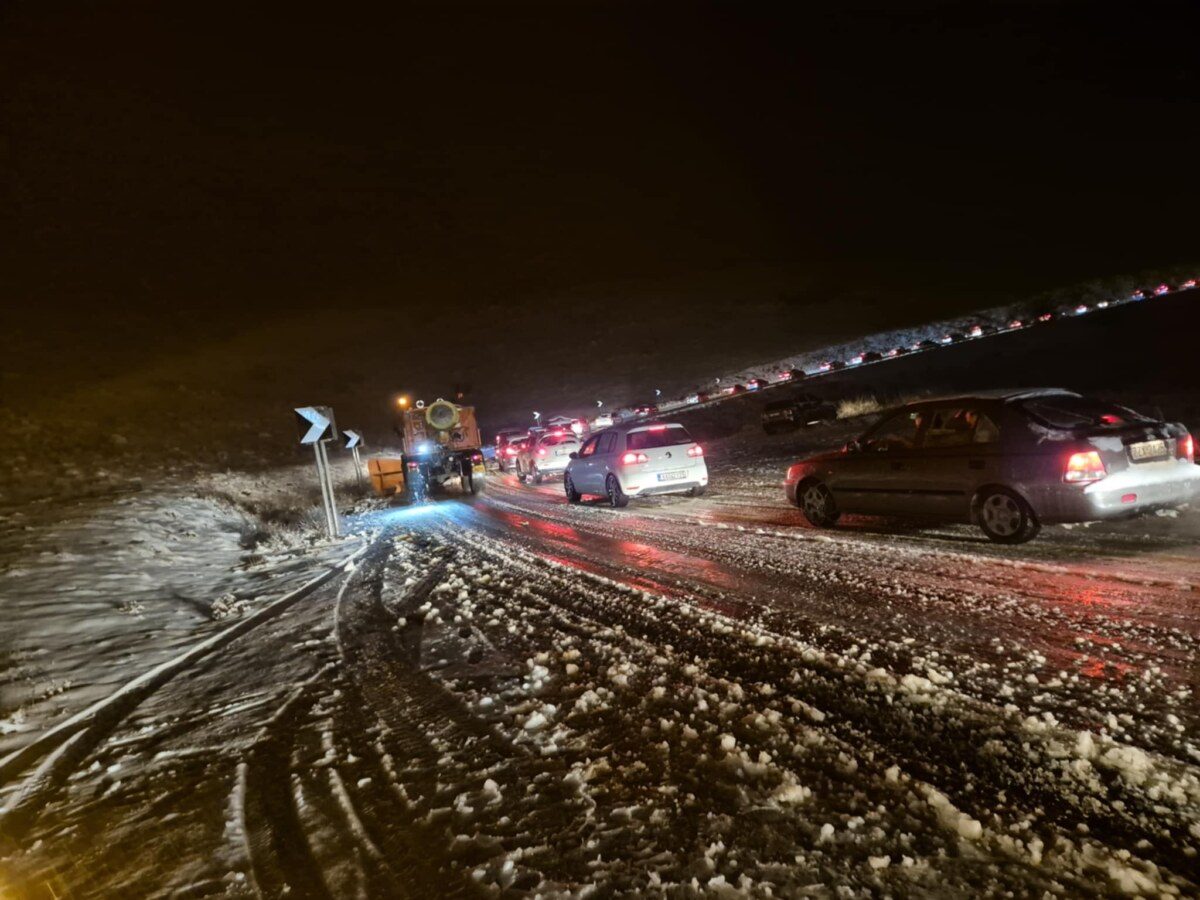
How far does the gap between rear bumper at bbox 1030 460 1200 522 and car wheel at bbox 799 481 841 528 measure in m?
2.65

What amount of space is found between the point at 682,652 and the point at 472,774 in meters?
1.86

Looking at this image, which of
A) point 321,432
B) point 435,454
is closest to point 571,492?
point 321,432

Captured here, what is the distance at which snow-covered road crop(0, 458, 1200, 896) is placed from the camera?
2.66m

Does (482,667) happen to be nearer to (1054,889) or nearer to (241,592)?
(1054,889)

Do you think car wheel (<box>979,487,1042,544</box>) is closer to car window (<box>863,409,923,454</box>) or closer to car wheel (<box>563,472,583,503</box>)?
car window (<box>863,409,923,454</box>)

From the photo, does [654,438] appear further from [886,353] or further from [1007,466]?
[886,353]

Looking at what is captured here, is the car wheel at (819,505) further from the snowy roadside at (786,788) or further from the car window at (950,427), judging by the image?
the snowy roadside at (786,788)

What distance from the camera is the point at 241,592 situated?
28.8 ft

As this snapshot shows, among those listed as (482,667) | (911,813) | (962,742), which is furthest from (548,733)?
(962,742)

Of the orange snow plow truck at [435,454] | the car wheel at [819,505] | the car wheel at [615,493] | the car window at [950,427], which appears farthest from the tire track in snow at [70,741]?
the orange snow plow truck at [435,454]

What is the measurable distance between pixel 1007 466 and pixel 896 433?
5.54ft

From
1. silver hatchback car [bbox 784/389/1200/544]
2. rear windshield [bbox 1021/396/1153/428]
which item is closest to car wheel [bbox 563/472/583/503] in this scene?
silver hatchback car [bbox 784/389/1200/544]

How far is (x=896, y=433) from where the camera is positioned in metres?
8.82

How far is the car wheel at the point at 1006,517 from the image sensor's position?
23.5 ft
